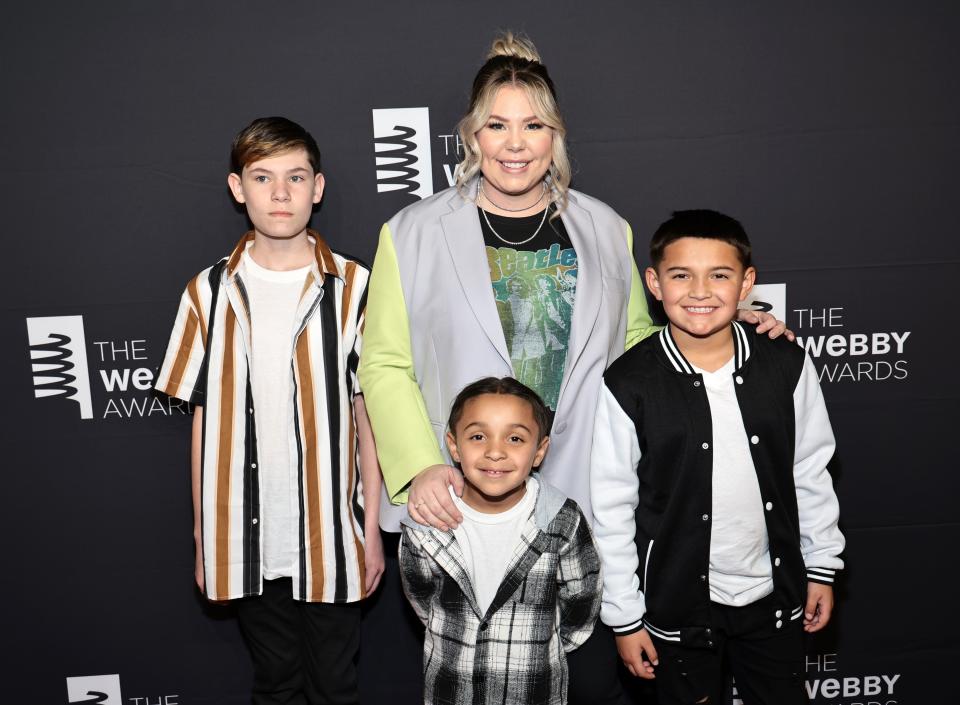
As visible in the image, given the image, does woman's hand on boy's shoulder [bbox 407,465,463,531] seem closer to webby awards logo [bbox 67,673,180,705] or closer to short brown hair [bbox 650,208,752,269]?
short brown hair [bbox 650,208,752,269]

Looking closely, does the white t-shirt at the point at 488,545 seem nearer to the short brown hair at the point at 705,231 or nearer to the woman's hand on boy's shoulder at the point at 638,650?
the woman's hand on boy's shoulder at the point at 638,650

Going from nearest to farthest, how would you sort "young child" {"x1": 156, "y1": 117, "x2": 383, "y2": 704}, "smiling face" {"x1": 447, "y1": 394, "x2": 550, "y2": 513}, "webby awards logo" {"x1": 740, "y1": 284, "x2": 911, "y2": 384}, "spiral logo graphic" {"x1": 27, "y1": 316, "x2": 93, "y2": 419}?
"smiling face" {"x1": 447, "y1": 394, "x2": 550, "y2": 513}, "young child" {"x1": 156, "y1": 117, "x2": 383, "y2": 704}, "spiral logo graphic" {"x1": 27, "y1": 316, "x2": 93, "y2": 419}, "webby awards logo" {"x1": 740, "y1": 284, "x2": 911, "y2": 384}

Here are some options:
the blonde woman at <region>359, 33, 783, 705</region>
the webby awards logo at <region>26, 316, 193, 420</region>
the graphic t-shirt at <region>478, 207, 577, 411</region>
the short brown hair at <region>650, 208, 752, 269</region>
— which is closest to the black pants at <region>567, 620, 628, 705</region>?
the blonde woman at <region>359, 33, 783, 705</region>

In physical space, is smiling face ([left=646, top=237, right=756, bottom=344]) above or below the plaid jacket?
above

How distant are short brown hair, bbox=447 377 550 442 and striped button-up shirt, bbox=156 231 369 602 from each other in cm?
42

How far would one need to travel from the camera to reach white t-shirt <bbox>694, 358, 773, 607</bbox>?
5.94 ft

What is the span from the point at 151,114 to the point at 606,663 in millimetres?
1747

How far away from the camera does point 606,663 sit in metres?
1.99

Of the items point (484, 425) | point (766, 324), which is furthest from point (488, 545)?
point (766, 324)

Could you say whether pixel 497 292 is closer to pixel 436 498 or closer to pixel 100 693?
pixel 436 498

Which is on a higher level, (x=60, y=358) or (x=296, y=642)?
(x=60, y=358)

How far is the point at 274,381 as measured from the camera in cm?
211

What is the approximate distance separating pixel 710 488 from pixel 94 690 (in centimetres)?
190

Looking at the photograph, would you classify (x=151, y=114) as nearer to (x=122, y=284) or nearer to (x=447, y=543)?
(x=122, y=284)
